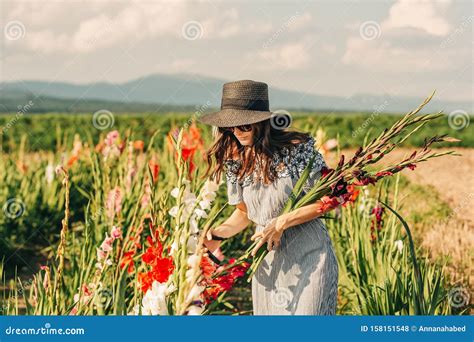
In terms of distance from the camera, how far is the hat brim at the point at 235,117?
7.32 feet

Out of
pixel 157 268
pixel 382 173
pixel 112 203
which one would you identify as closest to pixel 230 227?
pixel 157 268

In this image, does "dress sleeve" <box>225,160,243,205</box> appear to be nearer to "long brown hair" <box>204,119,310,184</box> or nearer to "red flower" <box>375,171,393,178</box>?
"long brown hair" <box>204,119,310,184</box>

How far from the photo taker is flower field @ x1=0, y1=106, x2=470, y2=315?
1884 millimetres

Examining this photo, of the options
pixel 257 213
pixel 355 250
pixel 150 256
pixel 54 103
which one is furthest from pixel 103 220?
pixel 54 103

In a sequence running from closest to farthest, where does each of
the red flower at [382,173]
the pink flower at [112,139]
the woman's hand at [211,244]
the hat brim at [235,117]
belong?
the red flower at [382,173] → the hat brim at [235,117] → the woman's hand at [211,244] → the pink flower at [112,139]

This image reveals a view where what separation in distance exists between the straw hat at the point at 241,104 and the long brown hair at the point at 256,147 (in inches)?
2.4

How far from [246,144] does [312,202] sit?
1.16 ft

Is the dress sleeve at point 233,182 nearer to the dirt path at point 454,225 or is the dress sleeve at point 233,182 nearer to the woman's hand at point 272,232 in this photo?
the woman's hand at point 272,232

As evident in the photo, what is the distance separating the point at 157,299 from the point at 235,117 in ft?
2.50

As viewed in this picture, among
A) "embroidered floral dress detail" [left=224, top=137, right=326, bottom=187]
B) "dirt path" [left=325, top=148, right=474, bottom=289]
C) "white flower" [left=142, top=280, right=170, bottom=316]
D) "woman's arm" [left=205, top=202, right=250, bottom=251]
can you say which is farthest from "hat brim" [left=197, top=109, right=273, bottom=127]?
"white flower" [left=142, top=280, right=170, bottom=316]

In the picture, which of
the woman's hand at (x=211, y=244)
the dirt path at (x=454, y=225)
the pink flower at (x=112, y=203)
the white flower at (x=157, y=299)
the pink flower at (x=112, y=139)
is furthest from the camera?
the dirt path at (x=454, y=225)

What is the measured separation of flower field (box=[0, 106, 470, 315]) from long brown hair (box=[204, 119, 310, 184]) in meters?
0.21

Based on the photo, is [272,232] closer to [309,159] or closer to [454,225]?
[309,159]

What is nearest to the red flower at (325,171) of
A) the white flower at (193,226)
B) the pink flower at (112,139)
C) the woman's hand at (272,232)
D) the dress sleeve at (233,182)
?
the woman's hand at (272,232)
